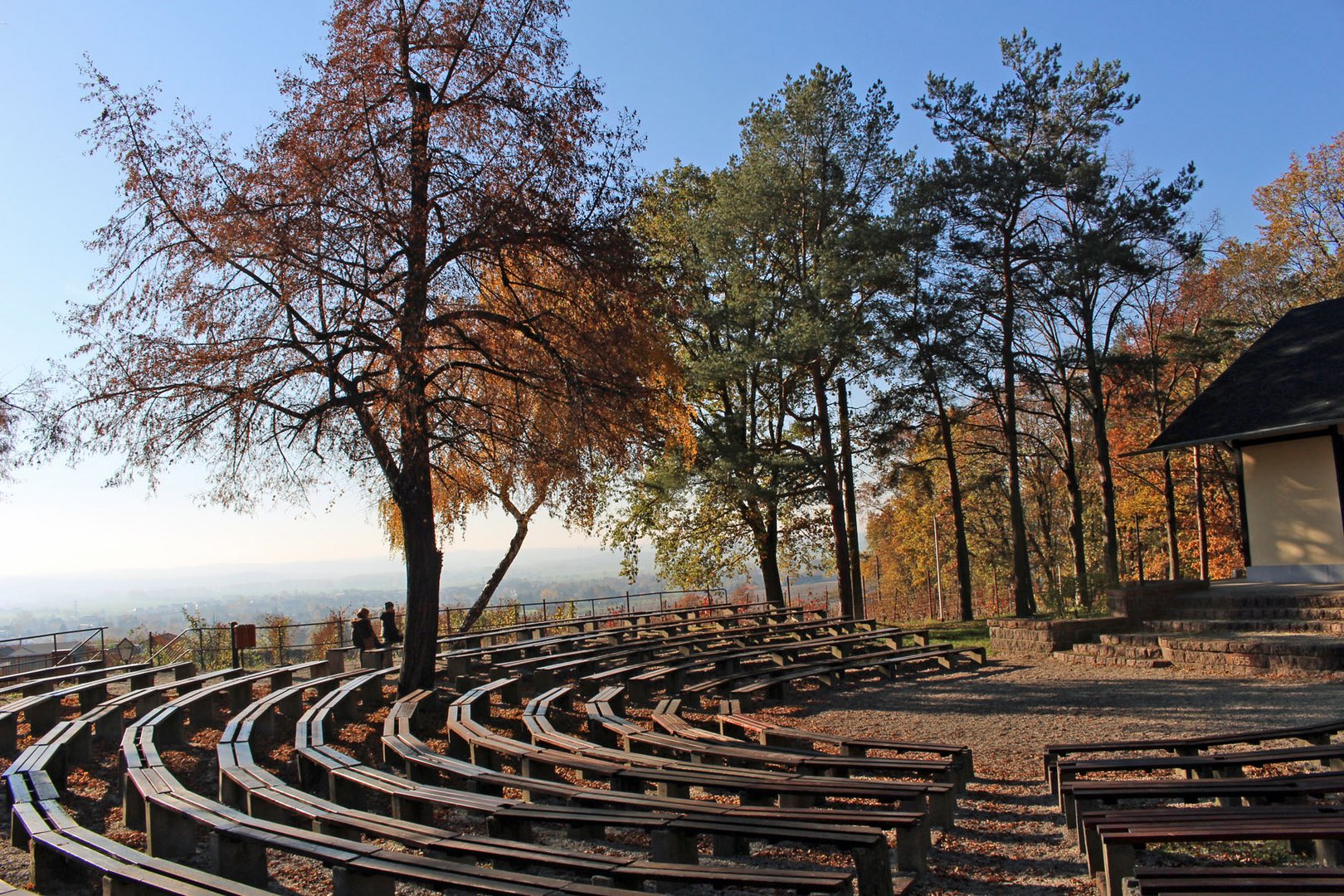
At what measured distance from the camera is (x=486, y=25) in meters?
11.9

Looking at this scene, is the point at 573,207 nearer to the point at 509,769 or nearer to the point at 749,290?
the point at 509,769

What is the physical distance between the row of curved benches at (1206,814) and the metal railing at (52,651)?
17139 mm

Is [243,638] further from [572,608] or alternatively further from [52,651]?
[572,608]

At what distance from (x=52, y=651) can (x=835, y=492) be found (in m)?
18.5

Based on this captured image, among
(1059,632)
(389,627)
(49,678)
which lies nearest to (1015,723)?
(1059,632)

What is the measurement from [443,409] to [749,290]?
1356 centimetres

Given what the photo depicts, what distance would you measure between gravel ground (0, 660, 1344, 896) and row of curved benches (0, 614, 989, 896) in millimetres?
339

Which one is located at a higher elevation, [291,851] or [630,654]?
[291,851]

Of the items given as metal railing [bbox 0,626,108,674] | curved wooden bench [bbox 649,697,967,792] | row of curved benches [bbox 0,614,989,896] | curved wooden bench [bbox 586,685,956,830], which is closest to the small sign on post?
metal railing [bbox 0,626,108,674]

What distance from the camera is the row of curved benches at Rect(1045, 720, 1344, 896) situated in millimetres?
3683

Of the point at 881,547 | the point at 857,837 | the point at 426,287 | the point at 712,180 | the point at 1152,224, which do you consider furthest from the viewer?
the point at 881,547

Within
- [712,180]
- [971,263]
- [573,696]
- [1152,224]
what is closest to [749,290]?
[712,180]

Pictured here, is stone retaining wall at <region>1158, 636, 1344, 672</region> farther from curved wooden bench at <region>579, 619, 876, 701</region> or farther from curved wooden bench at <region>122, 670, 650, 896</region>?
curved wooden bench at <region>122, 670, 650, 896</region>

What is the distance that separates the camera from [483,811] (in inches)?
216
